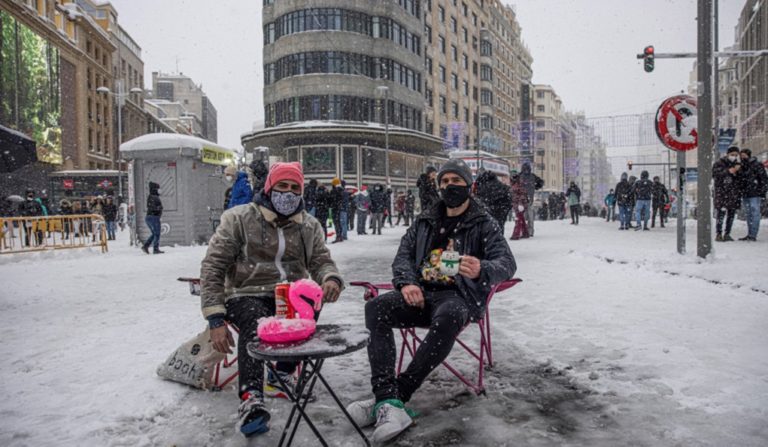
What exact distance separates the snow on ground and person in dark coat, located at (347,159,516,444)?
20cm

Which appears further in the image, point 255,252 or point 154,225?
point 154,225

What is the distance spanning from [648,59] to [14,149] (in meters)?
15.4

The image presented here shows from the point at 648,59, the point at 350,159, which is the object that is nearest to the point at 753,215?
the point at 648,59

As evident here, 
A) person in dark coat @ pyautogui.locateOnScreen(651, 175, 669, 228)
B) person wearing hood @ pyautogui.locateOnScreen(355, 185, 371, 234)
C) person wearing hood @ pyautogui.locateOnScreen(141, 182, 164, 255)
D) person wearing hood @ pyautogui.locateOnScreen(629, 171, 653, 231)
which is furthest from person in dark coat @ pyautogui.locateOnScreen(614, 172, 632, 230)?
person wearing hood @ pyautogui.locateOnScreen(141, 182, 164, 255)

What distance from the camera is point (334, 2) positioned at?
40.2 m

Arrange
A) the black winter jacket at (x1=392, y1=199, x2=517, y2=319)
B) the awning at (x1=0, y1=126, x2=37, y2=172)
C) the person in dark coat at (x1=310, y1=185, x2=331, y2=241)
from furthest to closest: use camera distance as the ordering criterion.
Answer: the person in dark coat at (x1=310, y1=185, x2=331, y2=241) < the awning at (x1=0, y1=126, x2=37, y2=172) < the black winter jacket at (x1=392, y1=199, x2=517, y2=319)

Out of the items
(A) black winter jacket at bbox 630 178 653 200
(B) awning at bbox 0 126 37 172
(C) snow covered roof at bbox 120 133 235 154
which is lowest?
(A) black winter jacket at bbox 630 178 653 200

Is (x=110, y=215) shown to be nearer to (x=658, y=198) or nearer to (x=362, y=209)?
(x=362, y=209)

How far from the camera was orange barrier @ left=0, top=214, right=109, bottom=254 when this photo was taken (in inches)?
553

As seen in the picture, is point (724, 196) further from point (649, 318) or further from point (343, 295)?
point (343, 295)

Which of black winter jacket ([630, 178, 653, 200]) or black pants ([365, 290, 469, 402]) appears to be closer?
black pants ([365, 290, 469, 402])

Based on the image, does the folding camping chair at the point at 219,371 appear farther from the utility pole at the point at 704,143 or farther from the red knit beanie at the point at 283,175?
the utility pole at the point at 704,143

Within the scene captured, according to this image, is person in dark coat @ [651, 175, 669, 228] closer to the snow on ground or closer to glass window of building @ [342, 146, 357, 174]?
the snow on ground

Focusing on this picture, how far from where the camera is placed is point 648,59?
51.4 ft
